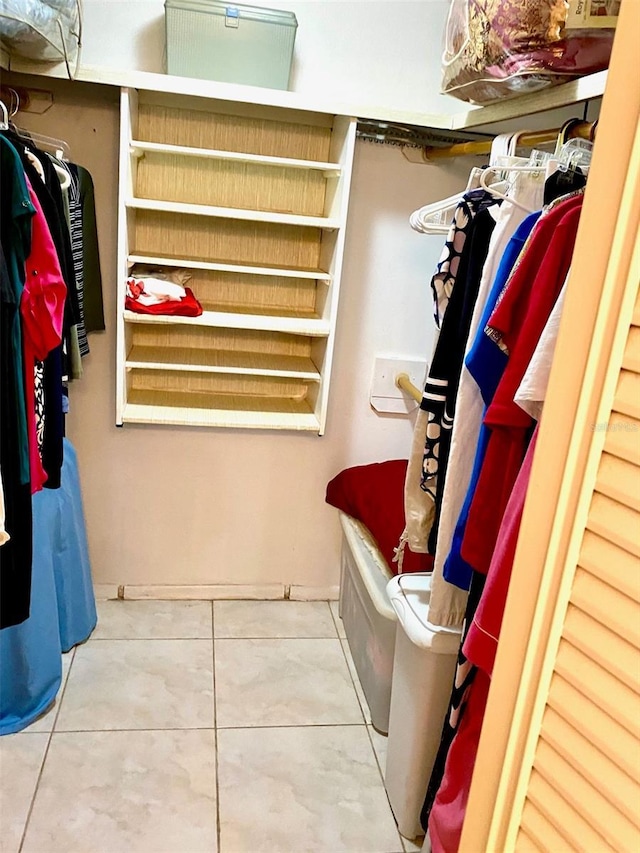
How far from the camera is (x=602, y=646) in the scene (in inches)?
29.9

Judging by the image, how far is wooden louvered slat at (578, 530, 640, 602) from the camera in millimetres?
726

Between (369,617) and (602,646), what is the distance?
1.38 meters

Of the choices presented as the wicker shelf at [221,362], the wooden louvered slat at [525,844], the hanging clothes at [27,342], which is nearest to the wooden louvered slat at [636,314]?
the wooden louvered slat at [525,844]

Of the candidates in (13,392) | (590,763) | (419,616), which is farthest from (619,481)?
(13,392)

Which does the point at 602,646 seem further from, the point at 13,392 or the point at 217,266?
the point at 217,266

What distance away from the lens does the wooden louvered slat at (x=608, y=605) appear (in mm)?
725

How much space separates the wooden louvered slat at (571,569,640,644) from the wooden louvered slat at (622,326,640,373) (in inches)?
9.4

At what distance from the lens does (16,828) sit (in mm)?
1597

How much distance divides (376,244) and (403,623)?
1.34 meters

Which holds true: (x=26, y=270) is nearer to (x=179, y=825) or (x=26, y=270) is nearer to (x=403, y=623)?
(x=403, y=623)

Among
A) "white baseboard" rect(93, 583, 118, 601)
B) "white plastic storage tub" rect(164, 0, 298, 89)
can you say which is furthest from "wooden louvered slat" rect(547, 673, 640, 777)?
"white baseboard" rect(93, 583, 118, 601)

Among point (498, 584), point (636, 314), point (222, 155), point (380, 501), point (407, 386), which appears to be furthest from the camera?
point (407, 386)

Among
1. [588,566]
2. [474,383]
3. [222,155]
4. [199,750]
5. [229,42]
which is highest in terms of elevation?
[229,42]

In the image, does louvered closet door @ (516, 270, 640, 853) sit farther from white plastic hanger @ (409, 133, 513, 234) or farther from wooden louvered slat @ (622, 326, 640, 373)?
white plastic hanger @ (409, 133, 513, 234)
